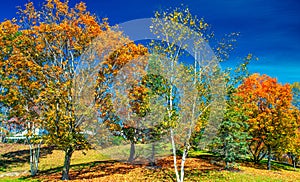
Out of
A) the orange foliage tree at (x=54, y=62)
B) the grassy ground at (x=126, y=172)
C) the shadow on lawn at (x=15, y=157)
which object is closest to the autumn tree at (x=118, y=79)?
the orange foliage tree at (x=54, y=62)

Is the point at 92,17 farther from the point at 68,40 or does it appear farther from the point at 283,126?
the point at 283,126

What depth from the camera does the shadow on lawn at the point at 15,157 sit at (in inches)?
835

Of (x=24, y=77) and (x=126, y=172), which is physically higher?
(x=24, y=77)

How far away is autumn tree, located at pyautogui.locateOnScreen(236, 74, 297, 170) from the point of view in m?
20.8

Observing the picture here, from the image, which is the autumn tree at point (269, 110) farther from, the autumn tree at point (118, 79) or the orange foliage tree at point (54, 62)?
the orange foliage tree at point (54, 62)

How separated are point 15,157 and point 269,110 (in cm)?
2339

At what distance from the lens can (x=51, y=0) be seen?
14.6 meters

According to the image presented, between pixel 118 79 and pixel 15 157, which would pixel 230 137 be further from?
pixel 15 157

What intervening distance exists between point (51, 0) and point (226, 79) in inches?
425

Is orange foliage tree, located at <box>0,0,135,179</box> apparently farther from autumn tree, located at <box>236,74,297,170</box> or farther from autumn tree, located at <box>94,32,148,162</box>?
autumn tree, located at <box>236,74,297,170</box>

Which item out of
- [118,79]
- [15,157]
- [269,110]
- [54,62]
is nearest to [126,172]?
[118,79]

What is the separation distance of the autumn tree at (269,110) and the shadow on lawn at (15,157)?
64.9 feet

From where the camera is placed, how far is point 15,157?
2398cm

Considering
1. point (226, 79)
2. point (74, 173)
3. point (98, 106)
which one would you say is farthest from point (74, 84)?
point (226, 79)
